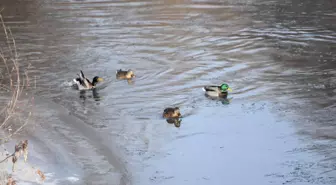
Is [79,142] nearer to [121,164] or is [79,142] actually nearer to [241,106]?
[121,164]

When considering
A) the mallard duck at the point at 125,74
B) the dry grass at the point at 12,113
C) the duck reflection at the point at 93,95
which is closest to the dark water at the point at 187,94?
the duck reflection at the point at 93,95

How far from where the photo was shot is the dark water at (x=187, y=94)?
31.0 ft

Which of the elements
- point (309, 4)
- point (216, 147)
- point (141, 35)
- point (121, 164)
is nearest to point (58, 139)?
point (121, 164)

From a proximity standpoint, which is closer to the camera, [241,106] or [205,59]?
[241,106]

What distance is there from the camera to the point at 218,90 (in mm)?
12609

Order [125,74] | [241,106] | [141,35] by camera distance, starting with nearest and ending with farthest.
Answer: [241,106], [125,74], [141,35]

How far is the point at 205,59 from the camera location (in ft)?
52.2

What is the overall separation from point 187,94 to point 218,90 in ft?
2.63

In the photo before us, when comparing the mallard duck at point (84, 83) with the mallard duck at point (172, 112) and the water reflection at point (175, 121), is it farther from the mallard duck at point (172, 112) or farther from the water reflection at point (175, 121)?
the water reflection at point (175, 121)

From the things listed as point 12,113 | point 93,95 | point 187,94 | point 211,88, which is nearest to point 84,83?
point 93,95

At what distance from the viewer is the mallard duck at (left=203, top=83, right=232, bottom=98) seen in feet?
41.3

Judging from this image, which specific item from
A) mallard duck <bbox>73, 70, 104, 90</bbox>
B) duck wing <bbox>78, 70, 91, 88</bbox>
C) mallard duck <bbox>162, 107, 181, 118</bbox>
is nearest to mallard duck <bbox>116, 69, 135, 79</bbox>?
mallard duck <bbox>73, 70, 104, 90</bbox>

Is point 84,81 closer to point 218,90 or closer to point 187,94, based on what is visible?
point 187,94

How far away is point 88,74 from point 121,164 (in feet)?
18.6
